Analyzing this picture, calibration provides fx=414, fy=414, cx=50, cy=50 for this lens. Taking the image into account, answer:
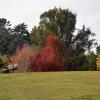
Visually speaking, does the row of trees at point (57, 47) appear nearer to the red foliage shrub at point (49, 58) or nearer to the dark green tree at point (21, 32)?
the red foliage shrub at point (49, 58)

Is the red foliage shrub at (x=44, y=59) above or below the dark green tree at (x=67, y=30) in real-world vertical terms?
below

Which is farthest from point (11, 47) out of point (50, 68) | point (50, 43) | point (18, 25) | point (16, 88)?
point (16, 88)

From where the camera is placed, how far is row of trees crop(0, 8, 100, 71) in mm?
47062

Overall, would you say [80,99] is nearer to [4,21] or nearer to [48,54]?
[48,54]

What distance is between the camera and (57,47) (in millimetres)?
52594

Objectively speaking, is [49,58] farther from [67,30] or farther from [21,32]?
[21,32]

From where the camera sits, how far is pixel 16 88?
18.8 m

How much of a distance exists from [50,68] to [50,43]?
213 inches

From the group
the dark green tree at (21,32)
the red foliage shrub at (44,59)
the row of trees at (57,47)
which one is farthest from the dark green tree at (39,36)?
the dark green tree at (21,32)

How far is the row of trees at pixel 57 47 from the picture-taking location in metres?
47.1

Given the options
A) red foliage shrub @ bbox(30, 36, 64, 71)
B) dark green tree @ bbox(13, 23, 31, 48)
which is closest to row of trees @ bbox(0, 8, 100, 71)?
red foliage shrub @ bbox(30, 36, 64, 71)

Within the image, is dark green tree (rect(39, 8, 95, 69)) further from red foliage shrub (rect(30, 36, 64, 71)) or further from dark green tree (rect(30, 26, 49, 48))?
red foliage shrub (rect(30, 36, 64, 71))

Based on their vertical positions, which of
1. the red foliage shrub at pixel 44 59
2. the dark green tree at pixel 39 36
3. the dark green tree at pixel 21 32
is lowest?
the red foliage shrub at pixel 44 59

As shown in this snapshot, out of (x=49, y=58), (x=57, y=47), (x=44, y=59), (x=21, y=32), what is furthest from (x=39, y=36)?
(x=21, y=32)
